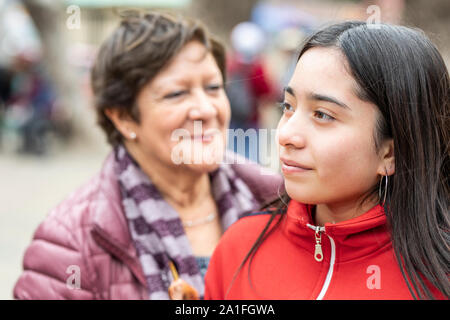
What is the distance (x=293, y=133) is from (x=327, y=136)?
9 centimetres

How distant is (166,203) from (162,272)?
0.33 m

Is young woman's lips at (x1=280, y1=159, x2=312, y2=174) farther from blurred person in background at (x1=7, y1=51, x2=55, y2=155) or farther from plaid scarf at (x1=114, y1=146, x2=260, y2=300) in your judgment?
blurred person in background at (x1=7, y1=51, x2=55, y2=155)

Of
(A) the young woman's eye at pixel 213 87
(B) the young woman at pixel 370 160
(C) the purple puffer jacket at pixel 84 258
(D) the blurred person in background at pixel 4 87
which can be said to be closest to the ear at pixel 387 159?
(B) the young woman at pixel 370 160

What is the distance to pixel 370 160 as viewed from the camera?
4.82ft

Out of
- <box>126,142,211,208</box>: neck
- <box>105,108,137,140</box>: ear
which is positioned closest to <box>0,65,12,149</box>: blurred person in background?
<box>105,108,137,140</box>: ear

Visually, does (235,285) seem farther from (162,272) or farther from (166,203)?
(166,203)

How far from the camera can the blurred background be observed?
6.39m

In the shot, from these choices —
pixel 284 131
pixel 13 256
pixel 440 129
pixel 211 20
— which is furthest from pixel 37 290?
pixel 211 20

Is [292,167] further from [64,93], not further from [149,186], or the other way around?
[64,93]

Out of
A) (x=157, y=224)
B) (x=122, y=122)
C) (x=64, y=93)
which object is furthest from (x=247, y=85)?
(x=64, y=93)

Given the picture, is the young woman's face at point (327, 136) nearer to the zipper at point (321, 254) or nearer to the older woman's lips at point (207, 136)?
the zipper at point (321, 254)

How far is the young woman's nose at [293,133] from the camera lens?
146cm

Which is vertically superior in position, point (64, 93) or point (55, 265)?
point (55, 265)

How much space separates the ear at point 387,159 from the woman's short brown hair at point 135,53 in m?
1.12
